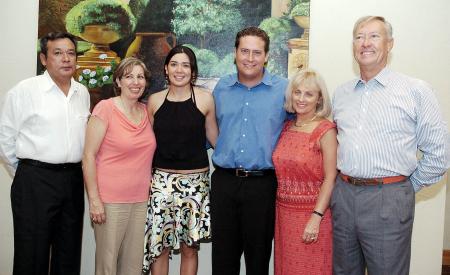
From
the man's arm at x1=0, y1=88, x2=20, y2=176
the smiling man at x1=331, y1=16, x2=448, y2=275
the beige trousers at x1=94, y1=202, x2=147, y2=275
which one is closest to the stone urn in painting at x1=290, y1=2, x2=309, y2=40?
the smiling man at x1=331, y1=16, x2=448, y2=275

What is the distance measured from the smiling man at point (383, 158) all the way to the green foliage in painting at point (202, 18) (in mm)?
1111

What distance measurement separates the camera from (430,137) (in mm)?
2102

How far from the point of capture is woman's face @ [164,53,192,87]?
2.58m

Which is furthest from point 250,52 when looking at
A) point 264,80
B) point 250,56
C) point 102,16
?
point 102,16

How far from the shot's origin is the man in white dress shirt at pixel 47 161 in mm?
2449

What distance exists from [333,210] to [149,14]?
1.94 m

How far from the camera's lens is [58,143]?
8.17 ft

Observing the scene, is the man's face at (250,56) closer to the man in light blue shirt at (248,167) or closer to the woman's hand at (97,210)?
the man in light blue shirt at (248,167)

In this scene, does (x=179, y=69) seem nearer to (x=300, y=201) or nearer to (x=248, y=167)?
(x=248, y=167)

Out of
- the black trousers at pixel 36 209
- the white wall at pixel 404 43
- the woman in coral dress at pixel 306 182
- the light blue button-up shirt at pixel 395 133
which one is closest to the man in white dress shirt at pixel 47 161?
the black trousers at pixel 36 209

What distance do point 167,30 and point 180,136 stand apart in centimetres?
95

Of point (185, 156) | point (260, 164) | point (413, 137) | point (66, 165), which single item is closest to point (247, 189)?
point (260, 164)

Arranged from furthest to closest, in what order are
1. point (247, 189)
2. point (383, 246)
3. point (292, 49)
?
point (292, 49)
point (247, 189)
point (383, 246)

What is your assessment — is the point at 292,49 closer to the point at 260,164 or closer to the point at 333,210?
the point at 260,164
